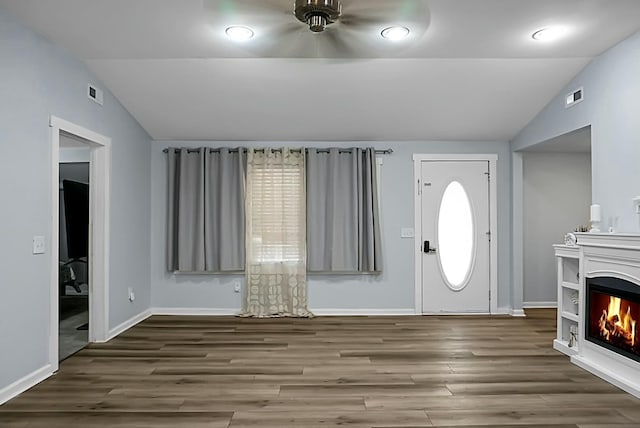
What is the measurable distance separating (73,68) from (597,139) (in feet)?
15.6

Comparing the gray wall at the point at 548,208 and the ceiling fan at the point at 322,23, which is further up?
the ceiling fan at the point at 322,23

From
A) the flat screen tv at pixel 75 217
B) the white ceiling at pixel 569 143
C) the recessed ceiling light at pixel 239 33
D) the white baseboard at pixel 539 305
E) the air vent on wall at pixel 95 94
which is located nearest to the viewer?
the recessed ceiling light at pixel 239 33

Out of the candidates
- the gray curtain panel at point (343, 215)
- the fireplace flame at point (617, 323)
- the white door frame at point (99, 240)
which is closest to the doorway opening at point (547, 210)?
the gray curtain panel at point (343, 215)

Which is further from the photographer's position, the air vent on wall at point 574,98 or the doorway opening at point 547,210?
the doorway opening at point 547,210

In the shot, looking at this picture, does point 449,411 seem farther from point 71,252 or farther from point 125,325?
point 71,252

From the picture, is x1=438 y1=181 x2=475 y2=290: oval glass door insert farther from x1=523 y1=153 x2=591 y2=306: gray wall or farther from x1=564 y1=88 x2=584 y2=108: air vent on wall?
x1=564 y1=88 x2=584 y2=108: air vent on wall

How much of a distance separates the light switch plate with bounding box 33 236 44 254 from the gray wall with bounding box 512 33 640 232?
469cm

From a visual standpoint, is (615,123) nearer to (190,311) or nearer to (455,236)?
(455,236)

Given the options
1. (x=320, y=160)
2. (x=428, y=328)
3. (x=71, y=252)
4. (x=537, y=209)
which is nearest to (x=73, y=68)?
(x=71, y=252)

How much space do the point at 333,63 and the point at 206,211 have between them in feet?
8.36

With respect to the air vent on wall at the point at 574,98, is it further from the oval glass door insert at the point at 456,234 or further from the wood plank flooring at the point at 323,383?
the wood plank flooring at the point at 323,383

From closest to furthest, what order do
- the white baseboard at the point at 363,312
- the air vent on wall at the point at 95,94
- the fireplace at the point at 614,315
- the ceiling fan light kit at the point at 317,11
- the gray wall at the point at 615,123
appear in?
the ceiling fan light kit at the point at 317,11 < the fireplace at the point at 614,315 < the gray wall at the point at 615,123 < the air vent on wall at the point at 95,94 < the white baseboard at the point at 363,312

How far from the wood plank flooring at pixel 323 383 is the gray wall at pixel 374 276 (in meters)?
0.82

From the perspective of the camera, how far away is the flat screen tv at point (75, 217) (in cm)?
560
